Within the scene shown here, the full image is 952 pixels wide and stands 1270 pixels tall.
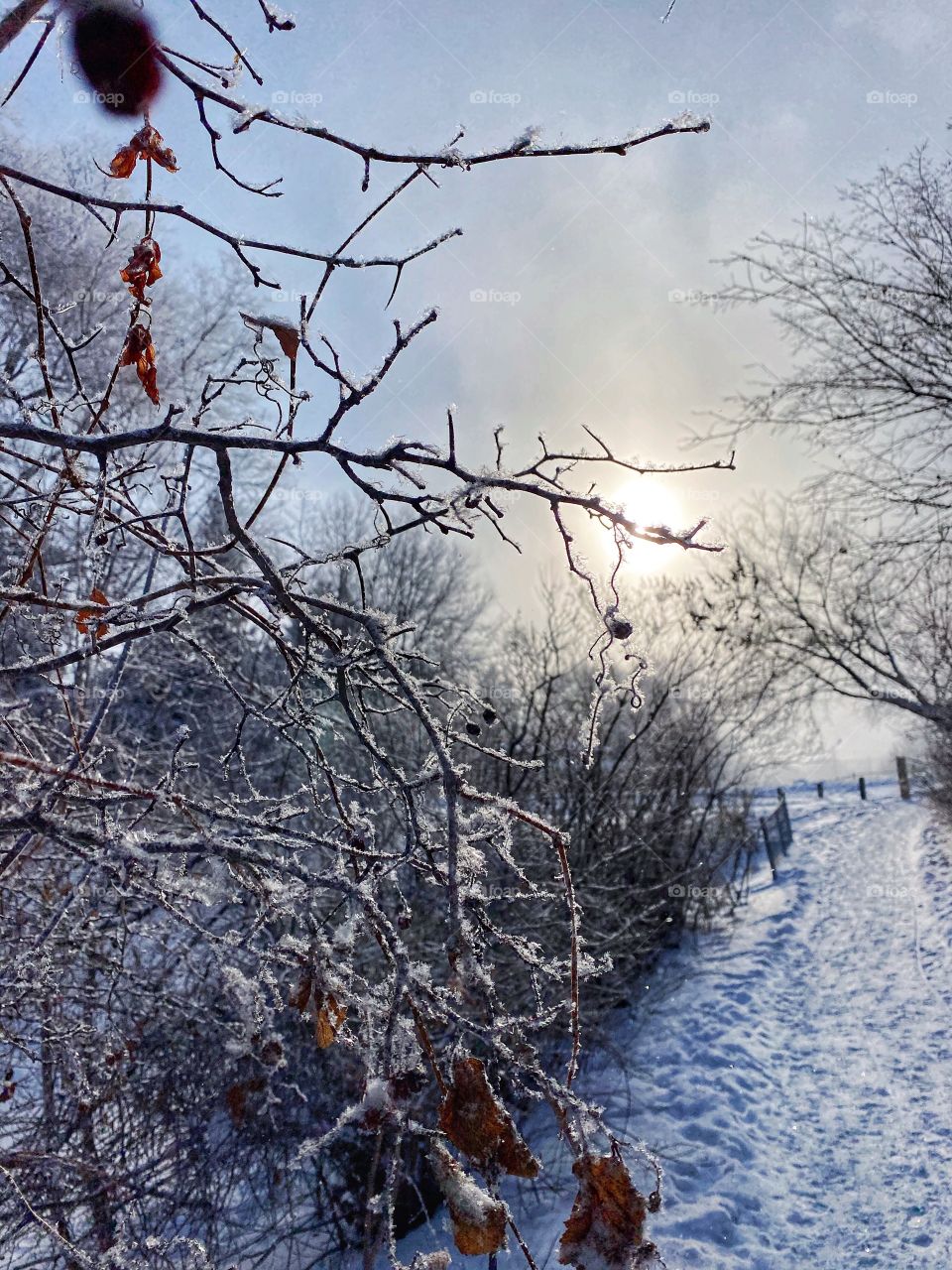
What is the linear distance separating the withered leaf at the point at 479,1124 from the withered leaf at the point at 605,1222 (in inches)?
2.5

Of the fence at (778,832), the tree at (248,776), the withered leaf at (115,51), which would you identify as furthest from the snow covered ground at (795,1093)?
the withered leaf at (115,51)

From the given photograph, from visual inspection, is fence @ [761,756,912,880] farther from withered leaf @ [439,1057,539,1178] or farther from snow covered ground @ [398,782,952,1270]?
withered leaf @ [439,1057,539,1178]

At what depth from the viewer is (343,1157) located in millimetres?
4469

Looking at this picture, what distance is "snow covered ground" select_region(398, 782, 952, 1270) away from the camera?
4355 mm

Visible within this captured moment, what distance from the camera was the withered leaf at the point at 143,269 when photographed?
4.79 feet

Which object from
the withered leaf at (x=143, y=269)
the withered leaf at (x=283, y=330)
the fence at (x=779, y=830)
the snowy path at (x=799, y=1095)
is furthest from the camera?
the fence at (x=779, y=830)

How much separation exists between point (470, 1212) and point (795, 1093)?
6137 millimetres

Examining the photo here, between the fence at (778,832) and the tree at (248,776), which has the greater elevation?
the tree at (248,776)

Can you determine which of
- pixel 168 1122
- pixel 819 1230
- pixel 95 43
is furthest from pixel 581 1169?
pixel 819 1230

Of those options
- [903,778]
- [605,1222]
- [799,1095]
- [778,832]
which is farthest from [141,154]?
[903,778]

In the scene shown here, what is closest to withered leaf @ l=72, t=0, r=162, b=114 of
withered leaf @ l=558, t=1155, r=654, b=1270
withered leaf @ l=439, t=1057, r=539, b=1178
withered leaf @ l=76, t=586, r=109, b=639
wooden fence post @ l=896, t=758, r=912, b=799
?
withered leaf @ l=76, t=586, r=109, b=639

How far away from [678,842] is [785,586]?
596 cm

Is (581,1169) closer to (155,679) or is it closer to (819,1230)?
(819,1230)

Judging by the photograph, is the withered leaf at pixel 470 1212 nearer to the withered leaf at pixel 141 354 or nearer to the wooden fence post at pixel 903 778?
the withered leaf at pixel 141 354
